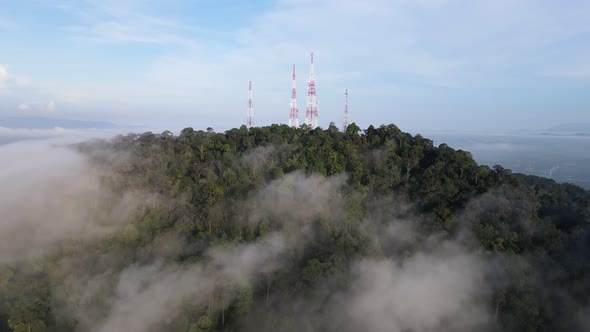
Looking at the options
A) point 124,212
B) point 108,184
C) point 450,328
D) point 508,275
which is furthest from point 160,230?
point 508,275

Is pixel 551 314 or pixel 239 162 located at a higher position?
pixel 239 162

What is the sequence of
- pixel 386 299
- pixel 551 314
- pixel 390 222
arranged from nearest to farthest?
pixel 551 314 < pixel 386 299 < pixel 390 222

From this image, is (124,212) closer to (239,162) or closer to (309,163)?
(239,162)

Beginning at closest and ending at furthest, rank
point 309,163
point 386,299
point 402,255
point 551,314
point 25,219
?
point 551,314, point 386,299, point 402,255, point 25,219, point 309,163

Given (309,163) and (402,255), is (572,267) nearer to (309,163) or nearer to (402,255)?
(402,255)

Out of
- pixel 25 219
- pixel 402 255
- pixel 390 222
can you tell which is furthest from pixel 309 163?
pixel 25 219

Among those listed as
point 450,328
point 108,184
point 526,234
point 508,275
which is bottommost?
point 450,328

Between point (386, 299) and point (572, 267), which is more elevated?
point (572, 267)

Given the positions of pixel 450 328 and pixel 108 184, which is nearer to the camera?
pixel 450 328

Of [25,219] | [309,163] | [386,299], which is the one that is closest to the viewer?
[386,299]
